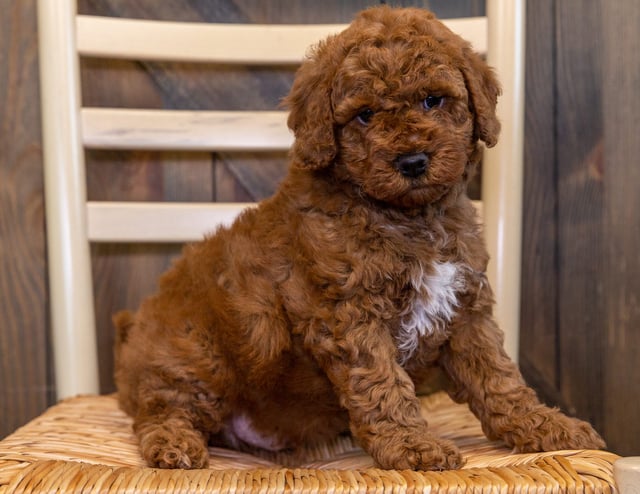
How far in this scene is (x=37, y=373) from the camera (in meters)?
2.01

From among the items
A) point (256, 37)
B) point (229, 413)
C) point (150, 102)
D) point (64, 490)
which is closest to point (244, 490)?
point (64, 490)

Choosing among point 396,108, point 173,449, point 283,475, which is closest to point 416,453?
point 283,475

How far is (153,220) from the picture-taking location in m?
1.76

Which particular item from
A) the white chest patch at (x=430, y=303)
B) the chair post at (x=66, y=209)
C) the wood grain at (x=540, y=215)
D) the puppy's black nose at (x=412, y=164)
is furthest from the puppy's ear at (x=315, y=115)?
the wood grain at (x=540, y=215)

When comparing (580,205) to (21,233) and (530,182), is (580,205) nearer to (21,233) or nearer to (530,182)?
(530,182)

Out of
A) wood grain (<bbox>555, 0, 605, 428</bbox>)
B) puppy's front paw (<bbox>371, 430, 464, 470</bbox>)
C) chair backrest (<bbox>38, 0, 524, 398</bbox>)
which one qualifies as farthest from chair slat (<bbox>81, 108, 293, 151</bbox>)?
puppy's front paw (<bbox>371, 430, 464, 470</bbox>)

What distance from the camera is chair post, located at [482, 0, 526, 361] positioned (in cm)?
168

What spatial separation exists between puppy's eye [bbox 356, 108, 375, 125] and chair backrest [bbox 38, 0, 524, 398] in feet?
1.93

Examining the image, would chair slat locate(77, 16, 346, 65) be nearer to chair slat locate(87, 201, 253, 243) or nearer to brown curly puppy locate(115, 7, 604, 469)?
chair slat locate(87, 201, 253, 243)

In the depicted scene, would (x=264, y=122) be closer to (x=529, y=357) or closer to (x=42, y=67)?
(x=42, y=67)

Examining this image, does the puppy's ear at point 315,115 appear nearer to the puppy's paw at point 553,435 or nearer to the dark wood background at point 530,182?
the puppy's paw at point 553,435

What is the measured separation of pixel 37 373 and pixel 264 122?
0.90 metres

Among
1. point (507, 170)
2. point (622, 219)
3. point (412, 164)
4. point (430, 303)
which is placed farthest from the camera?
point (622, 219)

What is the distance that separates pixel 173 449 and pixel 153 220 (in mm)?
691
